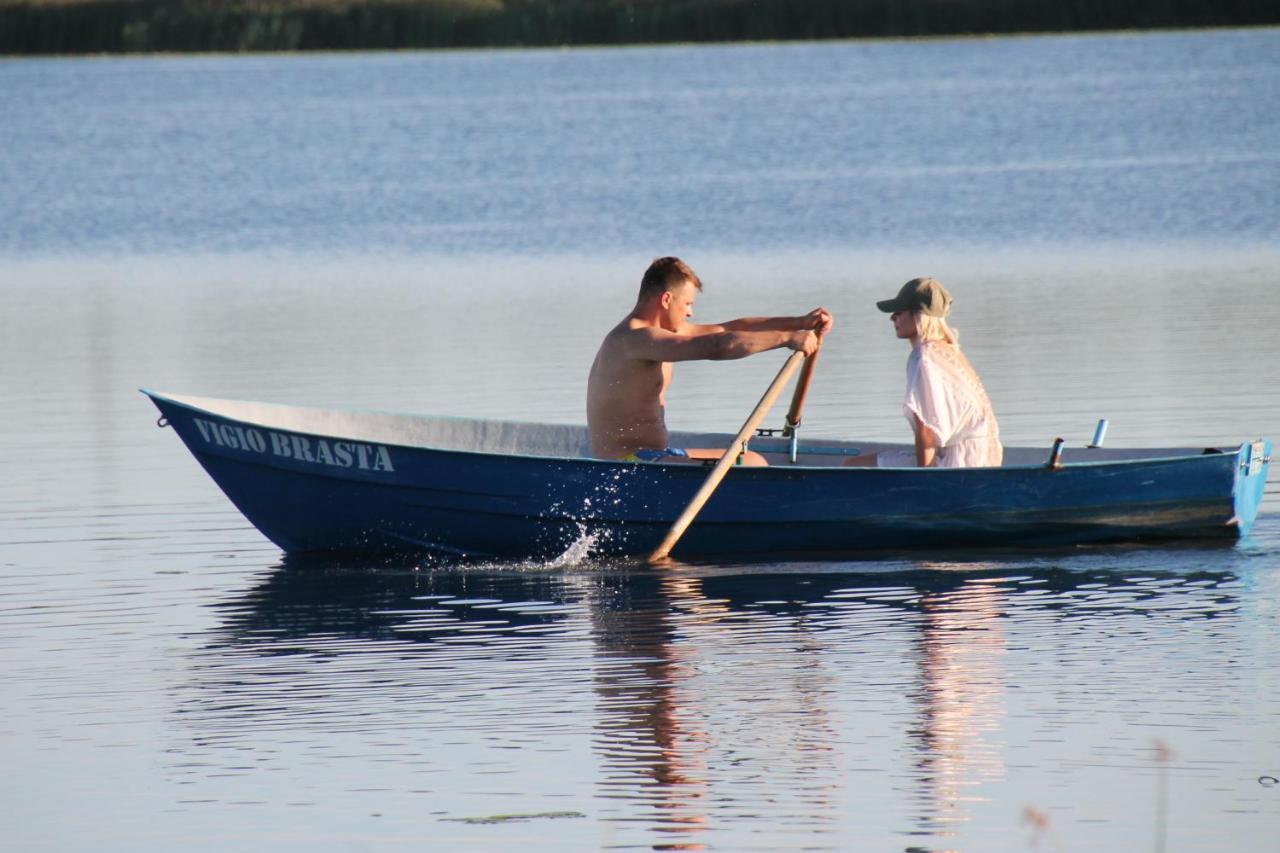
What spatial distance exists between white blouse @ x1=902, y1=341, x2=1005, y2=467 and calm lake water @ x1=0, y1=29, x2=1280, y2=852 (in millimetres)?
498

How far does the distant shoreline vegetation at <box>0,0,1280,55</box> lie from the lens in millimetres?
64062

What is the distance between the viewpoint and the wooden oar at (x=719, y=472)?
10.8 metres

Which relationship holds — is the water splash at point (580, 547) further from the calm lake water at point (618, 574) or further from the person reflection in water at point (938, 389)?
the person reflection in water at point (938, 389)

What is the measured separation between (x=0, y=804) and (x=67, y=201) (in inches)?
1178

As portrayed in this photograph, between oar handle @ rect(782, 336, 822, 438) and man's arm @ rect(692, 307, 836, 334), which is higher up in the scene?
man's arm @ rect(692, 307, 836, 334)

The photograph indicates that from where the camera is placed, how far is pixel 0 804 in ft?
24.2

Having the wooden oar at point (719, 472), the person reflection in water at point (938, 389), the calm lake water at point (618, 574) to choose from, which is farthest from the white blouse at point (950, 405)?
the wooden oar at point (719, 472)

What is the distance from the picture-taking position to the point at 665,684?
8.56 meters

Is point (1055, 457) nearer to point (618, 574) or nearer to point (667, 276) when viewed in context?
point (667, 276)

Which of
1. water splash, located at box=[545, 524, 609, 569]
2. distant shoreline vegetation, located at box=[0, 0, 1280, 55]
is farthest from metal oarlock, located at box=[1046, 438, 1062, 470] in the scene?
distant shoreline vegetation, located at box=[0, 0, 1280, 55]

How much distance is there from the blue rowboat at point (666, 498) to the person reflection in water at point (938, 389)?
164mm

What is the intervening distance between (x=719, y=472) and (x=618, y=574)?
2.23ft

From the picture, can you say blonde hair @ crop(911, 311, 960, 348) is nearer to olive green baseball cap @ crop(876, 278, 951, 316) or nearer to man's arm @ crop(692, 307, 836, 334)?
olive green baseball cap @ crop(876, 278, 951, 316)

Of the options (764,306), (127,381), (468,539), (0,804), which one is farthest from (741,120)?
(0,804)
